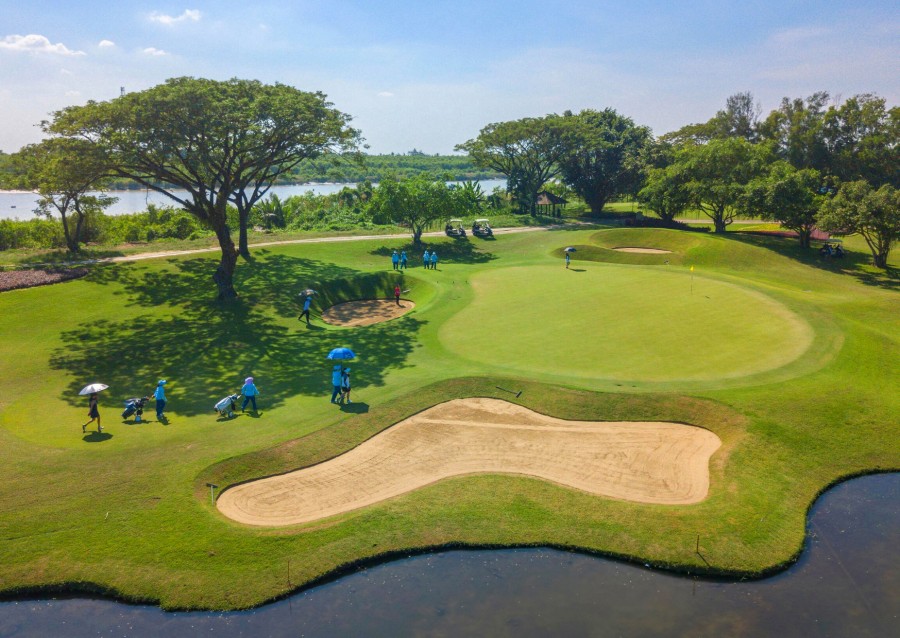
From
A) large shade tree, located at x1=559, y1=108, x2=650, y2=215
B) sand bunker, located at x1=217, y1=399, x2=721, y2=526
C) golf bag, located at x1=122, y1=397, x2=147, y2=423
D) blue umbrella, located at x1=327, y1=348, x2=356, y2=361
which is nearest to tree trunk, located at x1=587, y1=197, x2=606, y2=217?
large shade tree, located at x1=559, y1=108, x2=650, y2=215

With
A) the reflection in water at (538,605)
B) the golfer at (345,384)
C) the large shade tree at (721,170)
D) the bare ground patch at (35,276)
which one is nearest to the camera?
the reflection in water at (538,605)

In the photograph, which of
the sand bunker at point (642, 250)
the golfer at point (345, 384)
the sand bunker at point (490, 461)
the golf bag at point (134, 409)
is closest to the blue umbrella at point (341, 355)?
the golfer at point (345, 384)

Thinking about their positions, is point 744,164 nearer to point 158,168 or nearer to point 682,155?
point 682,155

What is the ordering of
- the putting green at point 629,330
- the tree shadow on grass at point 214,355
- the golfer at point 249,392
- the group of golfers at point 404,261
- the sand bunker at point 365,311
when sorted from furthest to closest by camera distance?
the group of golfers at point 404,261, the sand bunker at point 365,311, the putting green at point 629,330, the tree shadow on grass at point 214,355, the golfer at point 249,392

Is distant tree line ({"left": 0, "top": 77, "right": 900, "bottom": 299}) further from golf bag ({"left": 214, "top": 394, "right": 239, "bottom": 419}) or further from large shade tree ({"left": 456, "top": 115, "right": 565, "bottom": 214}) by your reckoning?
golf bag ({"left": 214, "top": 394, "right": 239, "bottom": 419})

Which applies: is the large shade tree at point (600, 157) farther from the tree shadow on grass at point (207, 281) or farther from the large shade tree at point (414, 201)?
the tree shadow on grass at point (207, 281)

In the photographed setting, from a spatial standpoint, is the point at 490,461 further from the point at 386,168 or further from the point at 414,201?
the point at 386,168

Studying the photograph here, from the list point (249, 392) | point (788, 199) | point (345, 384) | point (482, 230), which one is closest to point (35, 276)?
point (249, 392)

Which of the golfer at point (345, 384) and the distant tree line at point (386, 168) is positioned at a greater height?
the distant tree line at point (386, 168)
